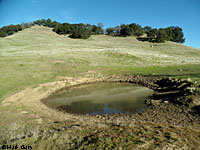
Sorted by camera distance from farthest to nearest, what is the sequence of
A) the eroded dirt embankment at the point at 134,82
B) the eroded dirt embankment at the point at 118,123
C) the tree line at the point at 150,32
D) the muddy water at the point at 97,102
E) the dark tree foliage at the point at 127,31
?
the dark tree foliage at the point at 127,31
the tree line at the point at 150,32
the muddy water at the point at 97,102
the eroded dirt embankment at the point at 134,82
the eroded dirt embankment at the point at 118,123

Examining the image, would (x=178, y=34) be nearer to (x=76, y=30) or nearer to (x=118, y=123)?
(x=76, y=30)

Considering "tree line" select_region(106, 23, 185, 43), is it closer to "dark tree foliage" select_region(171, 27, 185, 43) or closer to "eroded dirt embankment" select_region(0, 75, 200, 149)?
"dark tree foliage" select_region(171, 27, 185, 43)

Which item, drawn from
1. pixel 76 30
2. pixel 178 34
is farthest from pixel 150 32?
pixel 76 30

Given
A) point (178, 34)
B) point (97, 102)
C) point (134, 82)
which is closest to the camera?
point (97, 102)

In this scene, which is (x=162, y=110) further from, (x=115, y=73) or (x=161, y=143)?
(x=115, y=73)

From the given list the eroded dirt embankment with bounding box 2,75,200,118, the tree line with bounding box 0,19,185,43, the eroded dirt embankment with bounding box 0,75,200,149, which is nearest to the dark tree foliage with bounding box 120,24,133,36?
the tree line with bounding box 0,19,185,43

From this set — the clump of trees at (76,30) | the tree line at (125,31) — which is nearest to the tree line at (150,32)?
the tree line at (125,31)

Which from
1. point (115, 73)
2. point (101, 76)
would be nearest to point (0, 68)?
point (101, 76)

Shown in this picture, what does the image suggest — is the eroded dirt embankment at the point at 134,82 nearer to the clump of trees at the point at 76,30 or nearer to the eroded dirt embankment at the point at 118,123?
the eroded dirt embankment at the point at 118,123

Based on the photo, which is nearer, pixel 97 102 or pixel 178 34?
pixel 97 102

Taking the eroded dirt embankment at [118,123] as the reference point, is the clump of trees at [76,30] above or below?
above

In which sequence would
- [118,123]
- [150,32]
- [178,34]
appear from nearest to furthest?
1. [118,123]
2. [150,32]
3. [178,34]

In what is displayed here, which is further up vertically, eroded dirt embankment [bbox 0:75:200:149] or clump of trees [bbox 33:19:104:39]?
clump of trees [bbox 33:19:104:39]

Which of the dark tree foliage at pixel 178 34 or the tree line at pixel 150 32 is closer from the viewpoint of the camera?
the tree line at pixel 150 32
